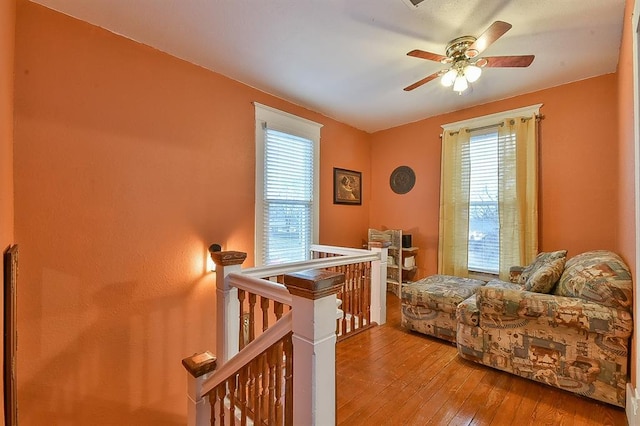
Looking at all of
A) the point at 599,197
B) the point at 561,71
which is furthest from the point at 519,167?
the point at 561,71

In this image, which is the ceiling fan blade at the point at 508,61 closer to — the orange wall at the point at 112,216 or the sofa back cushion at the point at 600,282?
the sofa back cushion at the point at 600,282

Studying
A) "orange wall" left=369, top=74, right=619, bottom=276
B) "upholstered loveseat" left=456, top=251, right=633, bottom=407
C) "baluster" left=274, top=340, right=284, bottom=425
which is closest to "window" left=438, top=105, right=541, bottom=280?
"orange wall" left=369, top=74, right=619, bottom=276

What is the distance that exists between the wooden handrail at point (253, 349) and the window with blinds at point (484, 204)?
3385 millimetres

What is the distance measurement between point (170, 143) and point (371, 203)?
332 centimetres

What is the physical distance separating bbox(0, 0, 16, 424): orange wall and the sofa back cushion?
3.47m

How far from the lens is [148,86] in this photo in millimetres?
2484

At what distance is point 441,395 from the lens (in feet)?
6.56

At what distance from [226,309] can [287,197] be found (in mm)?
1901

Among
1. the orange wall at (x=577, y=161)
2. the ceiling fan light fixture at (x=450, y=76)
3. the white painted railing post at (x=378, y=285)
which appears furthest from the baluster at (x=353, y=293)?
the orange wall at (x=577, y=161)

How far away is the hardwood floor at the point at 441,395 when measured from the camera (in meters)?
1.78

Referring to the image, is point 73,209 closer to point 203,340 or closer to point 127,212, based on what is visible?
point 127,212

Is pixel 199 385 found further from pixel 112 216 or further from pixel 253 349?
pixel 112 216

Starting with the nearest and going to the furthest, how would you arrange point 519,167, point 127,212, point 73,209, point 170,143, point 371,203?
1. point 73,209
2. point 127,212
3. point 170,143
4. point 519,167
5. point 371,203

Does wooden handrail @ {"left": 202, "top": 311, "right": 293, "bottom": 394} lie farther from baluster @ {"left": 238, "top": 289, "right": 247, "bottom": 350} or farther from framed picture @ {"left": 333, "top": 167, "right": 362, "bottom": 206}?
framed picture @ {"left": 333, "top": 167, "right": 362, "bottom": 206}
